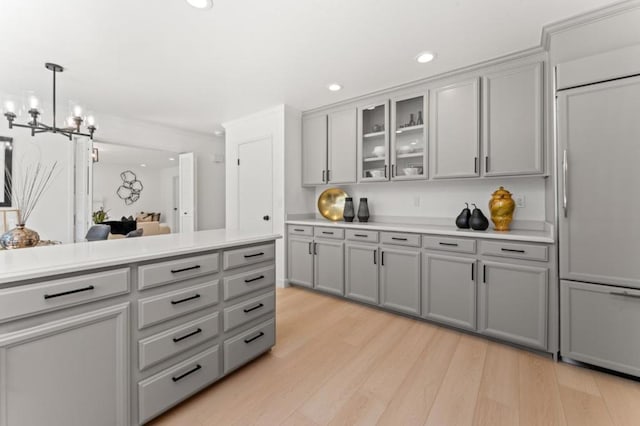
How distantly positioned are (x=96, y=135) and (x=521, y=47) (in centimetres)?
530

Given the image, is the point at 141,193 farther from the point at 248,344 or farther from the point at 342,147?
the point at 248,344

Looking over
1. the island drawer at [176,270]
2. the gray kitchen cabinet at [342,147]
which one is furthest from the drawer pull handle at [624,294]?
the island drawer at [176,270]

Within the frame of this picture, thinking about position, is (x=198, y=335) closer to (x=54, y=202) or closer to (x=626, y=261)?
(x=626, y=261)

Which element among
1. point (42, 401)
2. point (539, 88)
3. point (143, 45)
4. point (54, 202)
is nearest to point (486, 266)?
point (539, 88)

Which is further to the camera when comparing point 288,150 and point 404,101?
point 288,150

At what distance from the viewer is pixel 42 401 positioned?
1126 mm

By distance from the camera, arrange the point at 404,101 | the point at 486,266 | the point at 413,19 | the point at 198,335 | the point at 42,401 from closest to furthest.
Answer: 1. the point at 42,401
2. the point at 198,335
3. the point at 413,19
4. the point at 486,266
5. the point at 404,101

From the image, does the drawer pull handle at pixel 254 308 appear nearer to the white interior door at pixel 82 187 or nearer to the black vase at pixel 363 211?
the black vase at pixel 363 211

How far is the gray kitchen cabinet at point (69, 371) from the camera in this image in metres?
1.06

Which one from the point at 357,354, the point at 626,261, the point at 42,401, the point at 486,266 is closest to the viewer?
the point at 42,401

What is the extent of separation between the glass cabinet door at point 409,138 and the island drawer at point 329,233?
0.88m

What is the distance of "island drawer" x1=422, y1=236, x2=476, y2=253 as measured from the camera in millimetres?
2465

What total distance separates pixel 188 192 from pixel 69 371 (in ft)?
14.9

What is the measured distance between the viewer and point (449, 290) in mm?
2576
